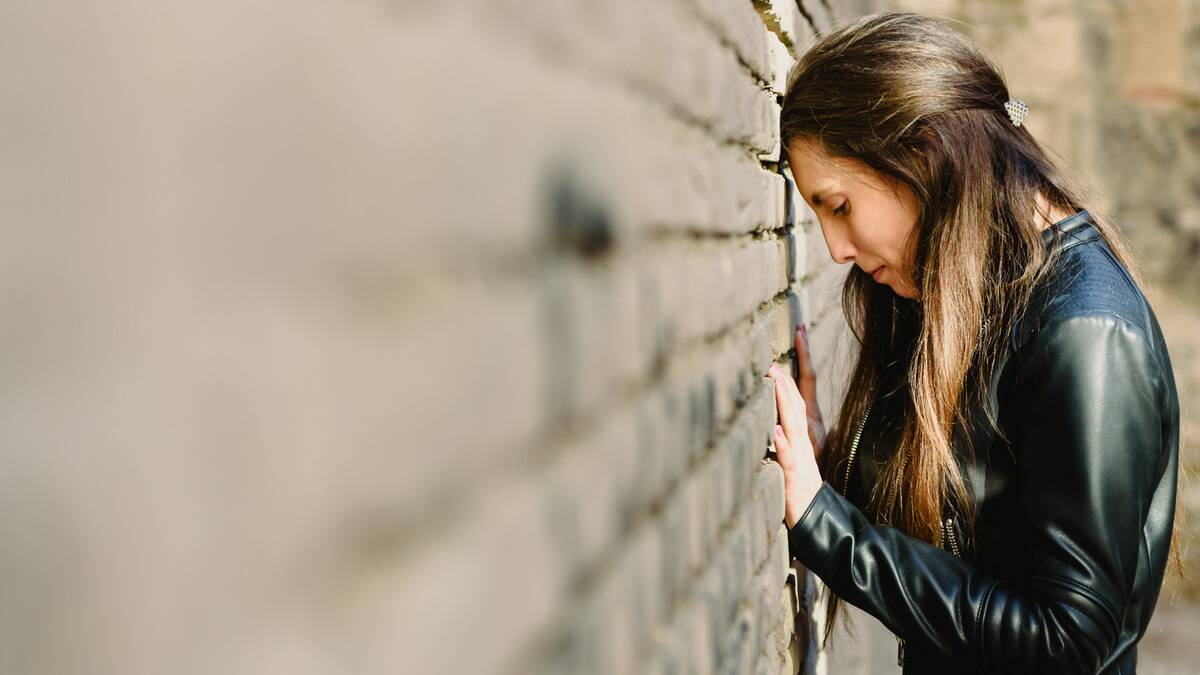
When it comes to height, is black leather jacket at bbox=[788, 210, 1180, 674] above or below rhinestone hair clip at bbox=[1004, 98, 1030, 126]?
below

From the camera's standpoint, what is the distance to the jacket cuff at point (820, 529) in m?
2.02

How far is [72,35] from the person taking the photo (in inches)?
17.0

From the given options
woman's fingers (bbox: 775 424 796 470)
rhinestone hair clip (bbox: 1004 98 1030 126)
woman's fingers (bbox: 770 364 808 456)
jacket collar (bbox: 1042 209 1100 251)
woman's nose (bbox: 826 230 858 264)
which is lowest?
woman's fingers (bbox: 775 424 796 470)

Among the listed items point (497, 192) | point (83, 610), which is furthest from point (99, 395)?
point (497, 192)

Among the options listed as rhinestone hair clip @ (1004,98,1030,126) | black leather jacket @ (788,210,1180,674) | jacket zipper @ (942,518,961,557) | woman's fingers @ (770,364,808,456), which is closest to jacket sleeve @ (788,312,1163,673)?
black leather jacket @ (788,210,1180,674)

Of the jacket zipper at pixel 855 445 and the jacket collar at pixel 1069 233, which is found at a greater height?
the jacket collar at pixel 1069 233

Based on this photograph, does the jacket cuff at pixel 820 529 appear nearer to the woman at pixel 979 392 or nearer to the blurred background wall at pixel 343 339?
the woman at pixel 979 392

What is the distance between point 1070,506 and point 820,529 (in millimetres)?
490

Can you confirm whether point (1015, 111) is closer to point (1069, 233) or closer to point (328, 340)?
point (1069, 233)

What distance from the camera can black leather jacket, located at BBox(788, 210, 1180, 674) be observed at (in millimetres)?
1648

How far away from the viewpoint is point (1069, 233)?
1890mm

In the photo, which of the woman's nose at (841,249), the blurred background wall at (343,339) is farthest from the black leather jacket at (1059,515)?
the blurred background wall at (343,339)

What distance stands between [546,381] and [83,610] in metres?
0.50

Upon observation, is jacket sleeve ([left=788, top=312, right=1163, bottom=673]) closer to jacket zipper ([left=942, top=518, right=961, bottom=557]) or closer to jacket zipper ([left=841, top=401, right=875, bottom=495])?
jacket zipper ([left=942, top=518, right=961, bottom=557])
